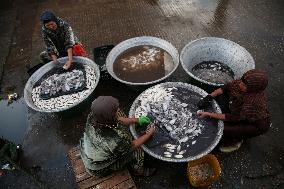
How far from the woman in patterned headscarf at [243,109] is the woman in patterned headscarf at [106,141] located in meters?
1.36

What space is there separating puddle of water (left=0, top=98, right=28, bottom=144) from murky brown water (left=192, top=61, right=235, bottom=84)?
3.75 m

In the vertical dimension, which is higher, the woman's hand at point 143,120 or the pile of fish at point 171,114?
the woman's hand at point 143,120

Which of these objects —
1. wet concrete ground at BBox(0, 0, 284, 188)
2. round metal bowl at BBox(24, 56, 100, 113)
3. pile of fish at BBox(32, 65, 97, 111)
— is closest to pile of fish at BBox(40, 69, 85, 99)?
pile of fish at BBox(32, 65, 97, 111)

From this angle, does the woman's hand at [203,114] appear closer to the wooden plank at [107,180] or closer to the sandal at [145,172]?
the sandal at [145,172]

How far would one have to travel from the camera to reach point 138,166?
457 cm

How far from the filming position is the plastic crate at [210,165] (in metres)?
4.34

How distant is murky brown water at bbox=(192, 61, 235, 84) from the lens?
577cm

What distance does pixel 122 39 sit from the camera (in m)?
7.45

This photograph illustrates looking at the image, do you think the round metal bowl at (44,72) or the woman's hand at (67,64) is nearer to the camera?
the round metal bowl at (44,72)

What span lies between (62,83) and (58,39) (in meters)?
0.93

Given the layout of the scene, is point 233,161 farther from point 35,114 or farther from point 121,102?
point 35,114

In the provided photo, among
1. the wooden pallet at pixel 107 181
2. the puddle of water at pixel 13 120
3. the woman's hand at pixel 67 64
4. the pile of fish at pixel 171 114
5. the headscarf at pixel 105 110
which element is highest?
the headscarf at pixel 105 110

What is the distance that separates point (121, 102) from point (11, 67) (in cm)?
311

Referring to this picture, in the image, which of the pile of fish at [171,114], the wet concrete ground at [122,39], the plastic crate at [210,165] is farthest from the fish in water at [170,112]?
the wet concrete ground at [122,39]
